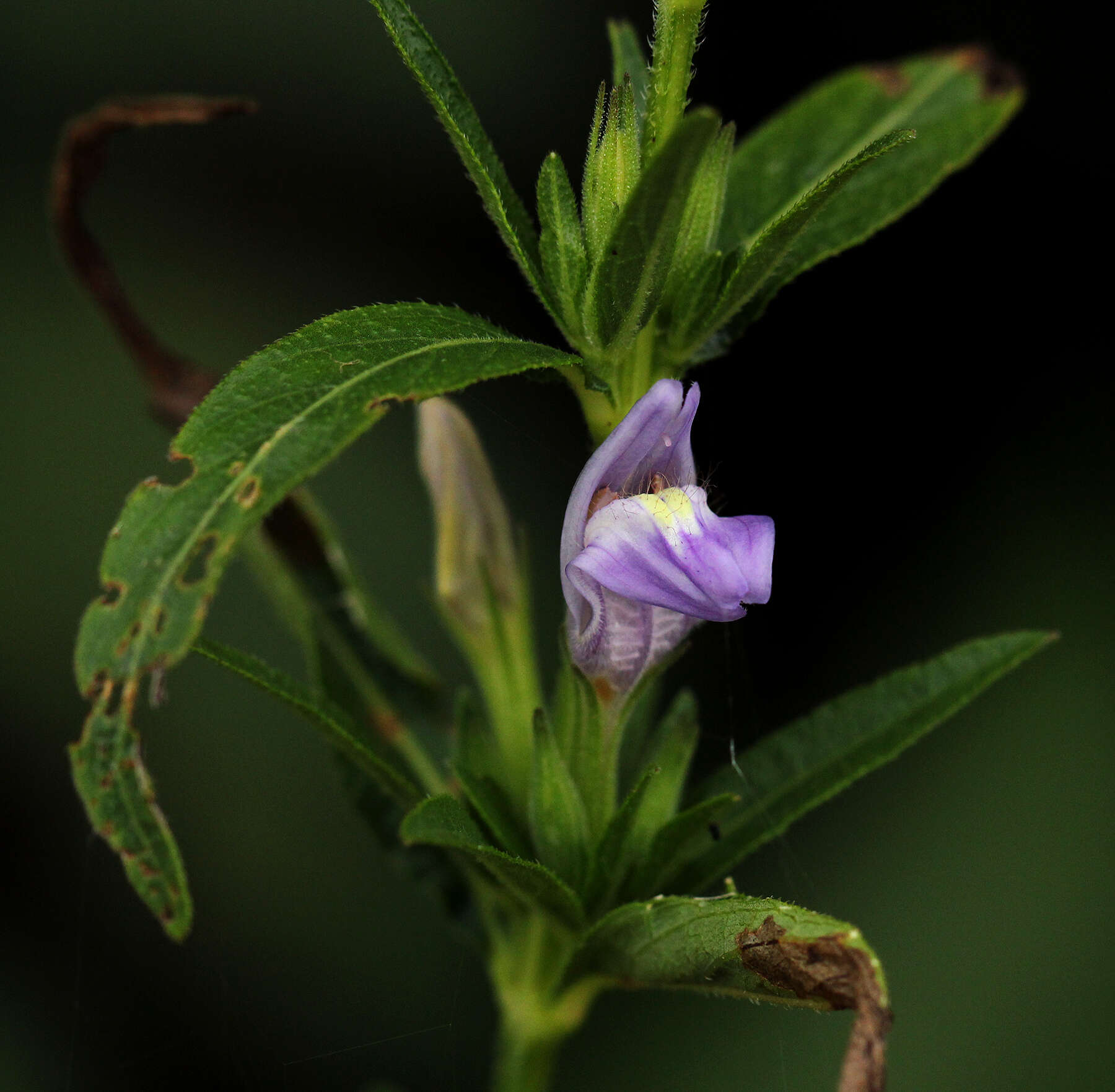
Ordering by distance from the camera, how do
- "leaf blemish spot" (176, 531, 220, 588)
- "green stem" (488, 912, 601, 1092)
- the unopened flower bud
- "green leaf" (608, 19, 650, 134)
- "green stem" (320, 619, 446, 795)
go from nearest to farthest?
"leaf blemish spot" (176, 531, 220, 588) < "green leaf" (608, 19, 650, 134) < "green stem" (488, 912, 601, 1092) < the unopened flower bud < "green stem" (320, 619, 446, 795)

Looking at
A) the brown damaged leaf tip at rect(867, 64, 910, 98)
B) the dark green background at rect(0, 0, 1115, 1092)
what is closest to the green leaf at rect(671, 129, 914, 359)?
the brown damaged leaf tip at rect(867, 64, 910, 98)

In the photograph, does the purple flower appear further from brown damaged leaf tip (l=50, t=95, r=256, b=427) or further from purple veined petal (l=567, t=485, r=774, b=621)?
brown damaged leaf tip (l=50, t=95, r=256, b=427)

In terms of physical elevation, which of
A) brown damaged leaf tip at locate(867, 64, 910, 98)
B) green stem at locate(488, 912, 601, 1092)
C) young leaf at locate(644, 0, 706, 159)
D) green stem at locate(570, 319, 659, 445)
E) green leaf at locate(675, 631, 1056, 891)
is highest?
young leaf at locate(644, 0, 706, 159)

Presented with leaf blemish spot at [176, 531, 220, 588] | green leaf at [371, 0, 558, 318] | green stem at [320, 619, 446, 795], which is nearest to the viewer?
leaf blemish spot at [176, 531, 220, 588]

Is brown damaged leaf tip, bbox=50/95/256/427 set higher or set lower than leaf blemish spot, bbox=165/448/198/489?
higher

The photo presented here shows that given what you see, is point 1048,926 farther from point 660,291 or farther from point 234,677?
point 660,291

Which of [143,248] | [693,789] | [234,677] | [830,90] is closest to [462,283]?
[143,248]

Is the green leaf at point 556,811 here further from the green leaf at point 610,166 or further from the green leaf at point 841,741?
the green leaf at point 610,166
